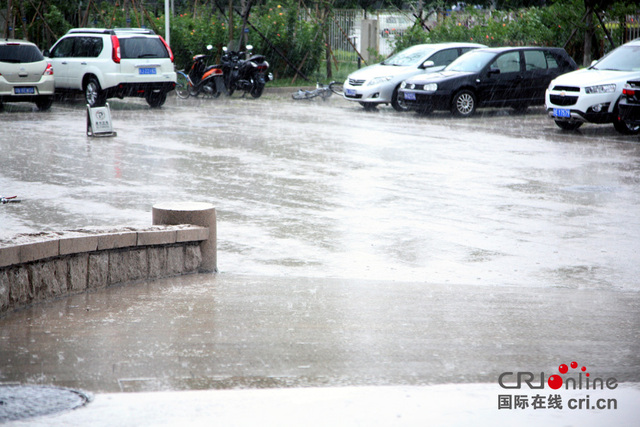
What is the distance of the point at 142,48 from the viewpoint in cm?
2197

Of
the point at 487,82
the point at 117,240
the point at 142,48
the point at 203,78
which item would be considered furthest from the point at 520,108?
the point at 117,240

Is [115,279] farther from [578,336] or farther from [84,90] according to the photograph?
[84,90]

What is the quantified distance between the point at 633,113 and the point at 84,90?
43.7 ft

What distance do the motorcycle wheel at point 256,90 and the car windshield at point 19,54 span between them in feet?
21.1

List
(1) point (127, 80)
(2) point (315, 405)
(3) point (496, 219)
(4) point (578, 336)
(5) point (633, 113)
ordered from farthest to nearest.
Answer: (1) point (127, 80)
(5) point (633, 113)
(3) point (496, 219)
(4) point (578, 336)
(2) point (315, 405)

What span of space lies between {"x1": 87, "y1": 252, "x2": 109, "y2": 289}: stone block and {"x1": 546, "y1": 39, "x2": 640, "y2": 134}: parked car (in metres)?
13.6

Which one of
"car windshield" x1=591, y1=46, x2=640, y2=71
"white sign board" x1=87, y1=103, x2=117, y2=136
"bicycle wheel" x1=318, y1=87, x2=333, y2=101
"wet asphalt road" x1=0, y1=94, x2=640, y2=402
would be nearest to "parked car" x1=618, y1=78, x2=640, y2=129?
"wet asphalt road" x1=0, y1=94, x2=640, y2=402

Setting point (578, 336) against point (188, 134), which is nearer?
A: point (578, 336)

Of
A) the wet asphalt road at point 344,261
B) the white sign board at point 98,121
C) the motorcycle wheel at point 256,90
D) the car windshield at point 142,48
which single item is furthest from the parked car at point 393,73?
the white sign board at point 98,121

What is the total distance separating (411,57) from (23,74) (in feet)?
32.7

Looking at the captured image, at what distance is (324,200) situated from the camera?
1025 centimetres

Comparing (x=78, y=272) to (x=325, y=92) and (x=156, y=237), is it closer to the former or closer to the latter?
(x=156, y=237)

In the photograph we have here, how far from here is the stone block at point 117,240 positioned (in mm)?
6156

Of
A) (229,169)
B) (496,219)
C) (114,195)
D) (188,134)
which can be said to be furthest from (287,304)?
(188,134)
